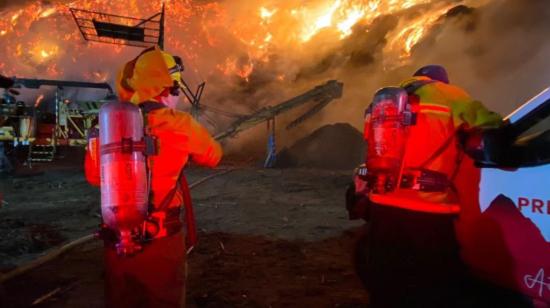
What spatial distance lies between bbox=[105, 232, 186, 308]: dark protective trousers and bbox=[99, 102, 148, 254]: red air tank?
0.36 ft

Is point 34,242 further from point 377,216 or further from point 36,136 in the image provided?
point 36,136

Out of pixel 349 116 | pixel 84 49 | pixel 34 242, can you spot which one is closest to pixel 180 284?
pixel 34 242

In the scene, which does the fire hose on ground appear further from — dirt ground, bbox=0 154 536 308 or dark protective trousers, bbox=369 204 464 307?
dark protective trousers, bbox=369 204 464 307

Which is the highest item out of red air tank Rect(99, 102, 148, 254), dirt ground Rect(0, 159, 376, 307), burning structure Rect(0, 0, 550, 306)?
burning structure Rect(0, 0, 550, 306)

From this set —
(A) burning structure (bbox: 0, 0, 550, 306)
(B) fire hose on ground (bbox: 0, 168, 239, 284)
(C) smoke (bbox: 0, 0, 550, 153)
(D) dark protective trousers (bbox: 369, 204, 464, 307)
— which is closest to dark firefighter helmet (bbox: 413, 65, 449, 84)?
(D) dark protective trousers (bbox: 369, 204, 464, 307)

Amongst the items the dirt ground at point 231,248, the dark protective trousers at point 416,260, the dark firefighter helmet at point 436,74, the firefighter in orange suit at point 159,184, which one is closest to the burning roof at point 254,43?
the dirt ground at point 231,248

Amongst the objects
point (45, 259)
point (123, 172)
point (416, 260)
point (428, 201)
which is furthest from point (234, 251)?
point (123, 172)

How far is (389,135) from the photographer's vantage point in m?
2.65

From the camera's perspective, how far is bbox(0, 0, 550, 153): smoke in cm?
1755

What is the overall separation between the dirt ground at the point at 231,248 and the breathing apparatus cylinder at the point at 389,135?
63.4 inches

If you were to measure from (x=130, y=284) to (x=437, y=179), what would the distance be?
6.33 ft

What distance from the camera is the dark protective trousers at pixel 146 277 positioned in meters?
2.23

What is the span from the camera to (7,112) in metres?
15.3

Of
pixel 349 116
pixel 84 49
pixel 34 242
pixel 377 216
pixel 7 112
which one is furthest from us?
pixel 84 49
